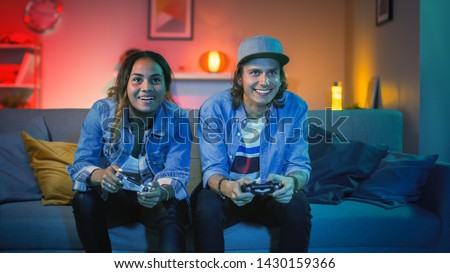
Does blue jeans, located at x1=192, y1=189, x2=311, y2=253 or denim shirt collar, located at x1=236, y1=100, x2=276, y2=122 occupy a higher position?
denim shirt collar, located at x1=236, y1=100, x2=276, y2=122

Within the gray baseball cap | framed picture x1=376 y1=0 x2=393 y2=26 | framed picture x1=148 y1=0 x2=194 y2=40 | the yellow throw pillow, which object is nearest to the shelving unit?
framed picture x1=148 y1=0 x2=194 y2=40

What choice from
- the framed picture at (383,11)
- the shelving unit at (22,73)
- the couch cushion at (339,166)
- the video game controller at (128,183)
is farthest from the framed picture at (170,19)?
the video game controller at (128,183)

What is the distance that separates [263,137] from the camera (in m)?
1.69

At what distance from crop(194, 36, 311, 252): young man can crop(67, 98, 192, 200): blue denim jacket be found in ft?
0.26

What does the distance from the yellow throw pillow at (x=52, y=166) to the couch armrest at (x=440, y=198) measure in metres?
1.38

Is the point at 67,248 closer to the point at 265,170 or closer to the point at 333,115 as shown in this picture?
the point at 265,170

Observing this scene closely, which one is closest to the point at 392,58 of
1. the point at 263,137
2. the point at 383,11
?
the point at 383,11

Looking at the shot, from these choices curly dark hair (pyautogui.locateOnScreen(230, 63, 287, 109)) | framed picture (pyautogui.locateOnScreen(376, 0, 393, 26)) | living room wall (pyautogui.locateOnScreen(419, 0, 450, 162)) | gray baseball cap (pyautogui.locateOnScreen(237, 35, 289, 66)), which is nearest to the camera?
gray baseball cap (pyautogui.locateOnScreen(237, 35, 289, 66))

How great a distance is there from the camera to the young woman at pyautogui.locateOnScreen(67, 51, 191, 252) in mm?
1535

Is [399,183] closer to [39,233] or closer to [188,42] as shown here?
[39,233]

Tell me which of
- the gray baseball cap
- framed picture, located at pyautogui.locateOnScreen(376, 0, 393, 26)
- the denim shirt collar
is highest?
framed picture, located at pyautogui.locateOnScreen(376, 0, 393, 26)

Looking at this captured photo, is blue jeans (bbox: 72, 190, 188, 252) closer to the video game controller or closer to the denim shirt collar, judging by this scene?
the video game controller

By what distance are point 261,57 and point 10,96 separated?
3652 millimetres
